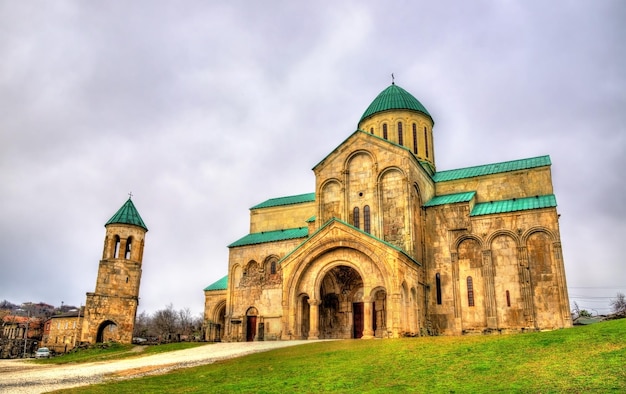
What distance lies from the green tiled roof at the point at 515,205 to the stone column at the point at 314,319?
11793 millimetres

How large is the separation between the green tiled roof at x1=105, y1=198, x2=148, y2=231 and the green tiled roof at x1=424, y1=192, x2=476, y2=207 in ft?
77.3

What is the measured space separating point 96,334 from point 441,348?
94.8 ft

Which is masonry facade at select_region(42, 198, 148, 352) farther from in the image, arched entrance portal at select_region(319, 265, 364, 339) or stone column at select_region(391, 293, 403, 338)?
stone column at select_region(391, 293, 403, 338)

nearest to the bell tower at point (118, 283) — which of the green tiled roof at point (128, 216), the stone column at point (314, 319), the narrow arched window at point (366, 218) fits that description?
the green tiled roof at point (128, 216)

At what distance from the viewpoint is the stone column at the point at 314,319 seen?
26797mm

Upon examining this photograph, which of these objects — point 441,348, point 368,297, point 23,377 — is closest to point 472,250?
point 368,297

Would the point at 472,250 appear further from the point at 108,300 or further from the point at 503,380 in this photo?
the point at 108,300

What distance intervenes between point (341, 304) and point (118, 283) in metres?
19.3

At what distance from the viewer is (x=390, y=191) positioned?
31.5 meters

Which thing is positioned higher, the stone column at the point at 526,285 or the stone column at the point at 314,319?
the stone column at the point at 526,285

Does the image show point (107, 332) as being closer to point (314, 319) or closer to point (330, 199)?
point (314, 319)

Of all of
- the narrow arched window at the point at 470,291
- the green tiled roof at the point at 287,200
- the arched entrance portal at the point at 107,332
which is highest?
the green tiled roof at the point at 287,200

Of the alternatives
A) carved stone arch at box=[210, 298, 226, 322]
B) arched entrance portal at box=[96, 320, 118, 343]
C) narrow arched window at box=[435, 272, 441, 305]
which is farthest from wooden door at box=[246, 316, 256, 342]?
narrow arched window at box=[435, 272, 441, 305]

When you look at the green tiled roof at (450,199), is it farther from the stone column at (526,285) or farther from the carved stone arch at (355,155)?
the carved stone arch at (355,155)
